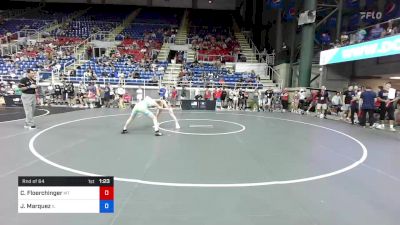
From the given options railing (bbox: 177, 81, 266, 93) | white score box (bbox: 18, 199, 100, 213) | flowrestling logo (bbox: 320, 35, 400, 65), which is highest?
flowrestling logo (bbox: 320, 35, 400, 65)

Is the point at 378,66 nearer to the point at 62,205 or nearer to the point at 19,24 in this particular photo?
the point at 62,205

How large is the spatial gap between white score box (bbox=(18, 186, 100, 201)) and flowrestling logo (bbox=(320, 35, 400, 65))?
14.8 meters

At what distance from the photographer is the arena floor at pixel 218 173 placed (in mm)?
4012

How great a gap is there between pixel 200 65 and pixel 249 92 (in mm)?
6242

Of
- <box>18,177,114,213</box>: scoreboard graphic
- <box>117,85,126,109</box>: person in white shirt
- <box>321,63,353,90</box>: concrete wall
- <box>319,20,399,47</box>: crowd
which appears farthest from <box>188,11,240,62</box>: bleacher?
<box>18,177,114,213</box>: scoreboard graphic

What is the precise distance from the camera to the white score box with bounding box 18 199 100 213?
8.22 ft

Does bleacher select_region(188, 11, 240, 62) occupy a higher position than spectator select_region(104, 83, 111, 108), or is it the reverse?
bleacher select_region(188, 11, 240, 62)

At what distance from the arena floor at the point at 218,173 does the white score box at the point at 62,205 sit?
1260 mm

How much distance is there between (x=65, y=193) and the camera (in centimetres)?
250

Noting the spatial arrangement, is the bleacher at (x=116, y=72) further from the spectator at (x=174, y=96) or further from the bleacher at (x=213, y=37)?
the bleacher at (x=213, y=37)

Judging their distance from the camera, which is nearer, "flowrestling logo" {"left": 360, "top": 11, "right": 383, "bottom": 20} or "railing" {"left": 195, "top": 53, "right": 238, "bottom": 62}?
"flowrestling logo" {"left": 360, "top": 11, "right": 383, "bottom": 20}

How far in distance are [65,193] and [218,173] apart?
3.65 m

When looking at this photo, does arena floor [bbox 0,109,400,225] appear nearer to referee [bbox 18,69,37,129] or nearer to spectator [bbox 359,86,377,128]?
referee [bbox 18,69,37,129]

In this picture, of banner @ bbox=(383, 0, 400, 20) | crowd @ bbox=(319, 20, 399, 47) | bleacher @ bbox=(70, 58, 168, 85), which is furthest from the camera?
bleacher @ bbox=(70, 58, 168, 85)
